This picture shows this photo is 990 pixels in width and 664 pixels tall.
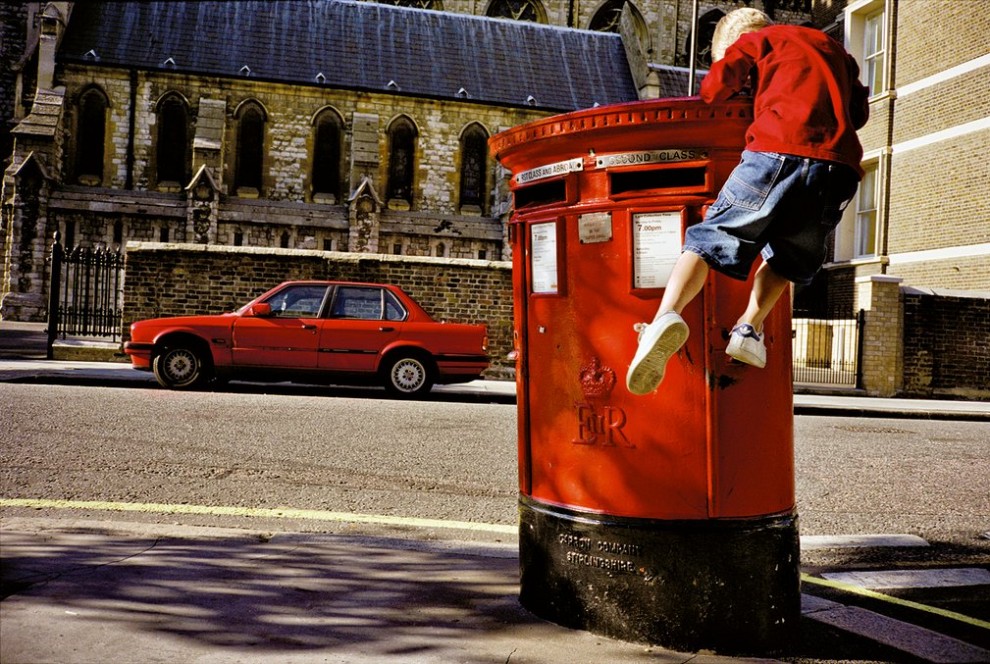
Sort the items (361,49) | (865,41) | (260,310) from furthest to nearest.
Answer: (361,49) → (865,41) → (260,310)

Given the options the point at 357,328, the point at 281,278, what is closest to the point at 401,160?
the point at 281,278

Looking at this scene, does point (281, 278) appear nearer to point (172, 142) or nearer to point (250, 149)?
point (250, 149)

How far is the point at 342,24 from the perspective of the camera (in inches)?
1346

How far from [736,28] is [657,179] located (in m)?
0.54

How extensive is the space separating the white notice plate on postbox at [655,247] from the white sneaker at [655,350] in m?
0.27

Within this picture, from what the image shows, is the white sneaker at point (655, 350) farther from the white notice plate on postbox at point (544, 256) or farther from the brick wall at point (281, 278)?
the brick wall at point (281, 278)

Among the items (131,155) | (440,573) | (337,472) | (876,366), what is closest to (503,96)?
(131,155)

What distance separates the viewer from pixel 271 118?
106 feet

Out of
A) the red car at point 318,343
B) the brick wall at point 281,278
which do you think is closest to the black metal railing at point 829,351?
the brick wall at point 281,278

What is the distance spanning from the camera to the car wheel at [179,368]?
11.3 metres

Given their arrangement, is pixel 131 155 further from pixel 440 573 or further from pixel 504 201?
pixel 440 573

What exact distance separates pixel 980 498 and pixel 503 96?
29.7 m

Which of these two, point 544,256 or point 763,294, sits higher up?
point 544,256

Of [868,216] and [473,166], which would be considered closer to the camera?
[868,216]
